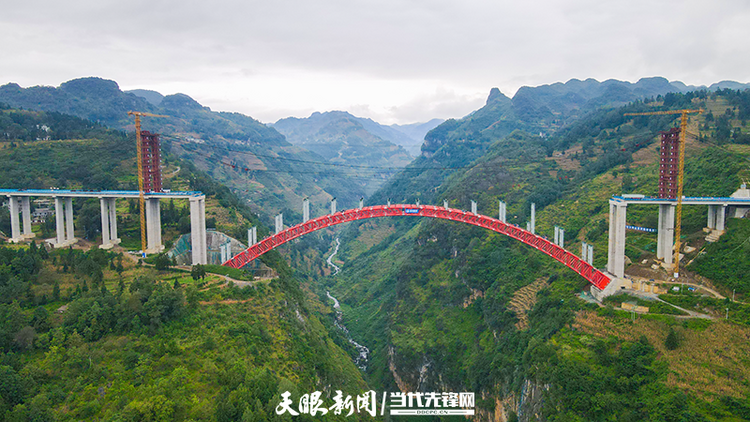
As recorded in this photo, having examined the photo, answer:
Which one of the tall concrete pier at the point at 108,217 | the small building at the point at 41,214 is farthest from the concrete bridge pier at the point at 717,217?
the small building at the point at 41,214

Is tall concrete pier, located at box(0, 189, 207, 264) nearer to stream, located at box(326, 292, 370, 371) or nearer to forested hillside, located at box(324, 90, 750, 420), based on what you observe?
stream, located at box(326, 292, 370, 371)

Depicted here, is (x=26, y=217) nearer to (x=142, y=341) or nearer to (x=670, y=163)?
(x=142, y=341)

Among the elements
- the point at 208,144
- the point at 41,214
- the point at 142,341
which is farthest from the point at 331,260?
the point at 142,341

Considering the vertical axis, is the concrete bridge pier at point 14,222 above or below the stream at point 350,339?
above

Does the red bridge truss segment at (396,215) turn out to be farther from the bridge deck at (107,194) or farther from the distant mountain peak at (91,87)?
the distant mountain peak at (91,87)

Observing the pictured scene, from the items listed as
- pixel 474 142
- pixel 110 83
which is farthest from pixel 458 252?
pixel 110 83

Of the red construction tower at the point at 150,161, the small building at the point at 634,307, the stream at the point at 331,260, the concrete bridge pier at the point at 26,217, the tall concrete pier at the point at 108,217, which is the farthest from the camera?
the stream at the point at 331,260
